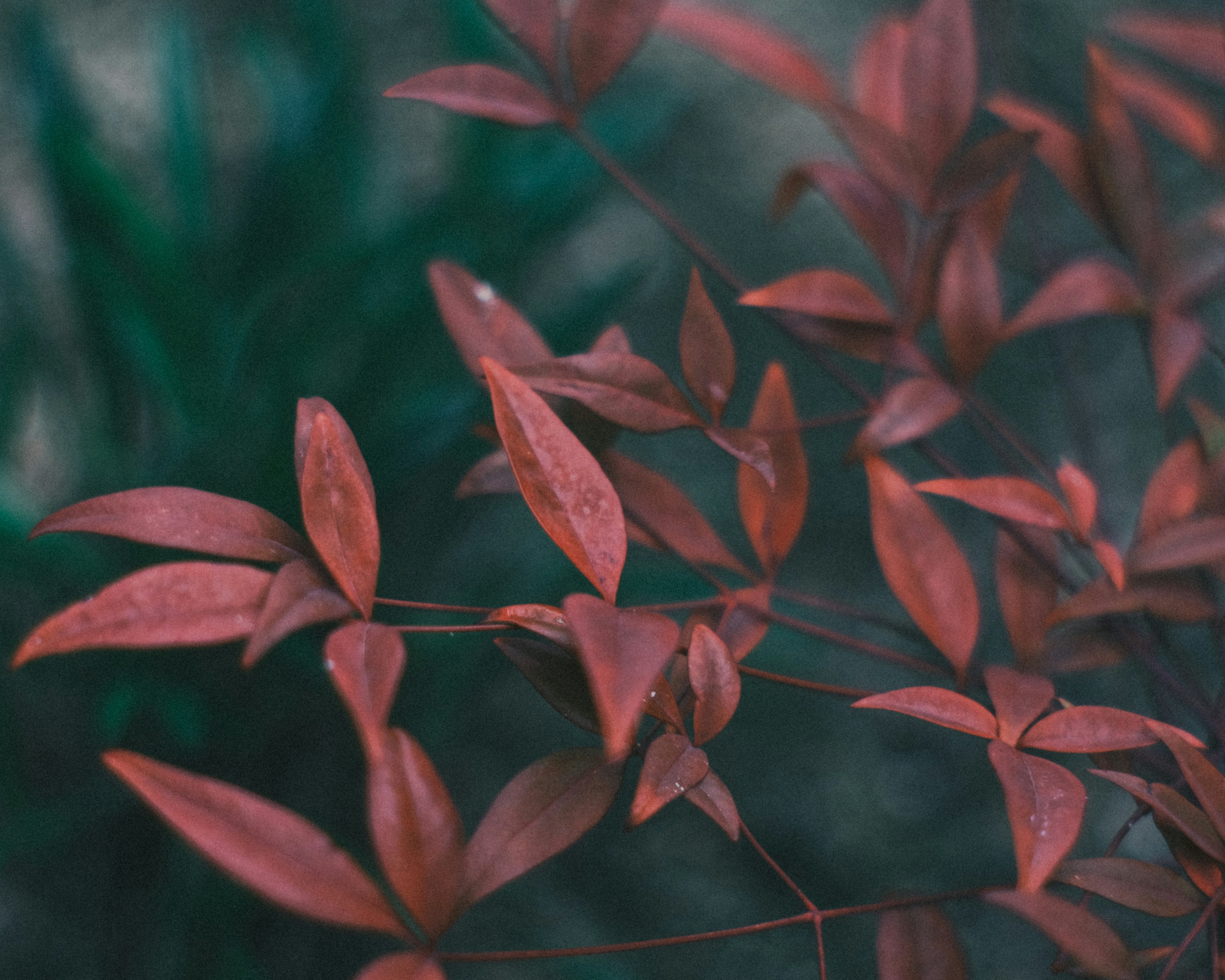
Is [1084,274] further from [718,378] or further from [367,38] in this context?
[367,38]

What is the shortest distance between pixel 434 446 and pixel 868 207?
9.3 inches

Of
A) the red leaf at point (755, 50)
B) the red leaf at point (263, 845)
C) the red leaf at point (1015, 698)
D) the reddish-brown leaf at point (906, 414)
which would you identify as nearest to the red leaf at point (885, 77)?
the red leaf at point (755, 50)

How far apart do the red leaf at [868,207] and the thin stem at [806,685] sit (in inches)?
6.5

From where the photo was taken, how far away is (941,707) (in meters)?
0.23

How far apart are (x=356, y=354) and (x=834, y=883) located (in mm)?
409

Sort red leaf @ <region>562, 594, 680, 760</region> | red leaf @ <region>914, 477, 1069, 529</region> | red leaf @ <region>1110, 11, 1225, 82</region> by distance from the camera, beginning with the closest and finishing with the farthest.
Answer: red leaf @ <region>562, 594, 680, 760</region>
red leaf @ <region>914, 477, 1069, 529</region>
red leaf @ <region>1110, 11, 1225, 82</region>

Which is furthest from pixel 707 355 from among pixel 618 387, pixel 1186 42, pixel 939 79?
pixel 1186 42

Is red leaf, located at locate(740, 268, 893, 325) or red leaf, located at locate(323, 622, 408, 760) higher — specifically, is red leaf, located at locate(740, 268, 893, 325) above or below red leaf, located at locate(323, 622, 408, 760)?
above

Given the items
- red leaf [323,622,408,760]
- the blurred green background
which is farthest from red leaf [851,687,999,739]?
the blurred green background

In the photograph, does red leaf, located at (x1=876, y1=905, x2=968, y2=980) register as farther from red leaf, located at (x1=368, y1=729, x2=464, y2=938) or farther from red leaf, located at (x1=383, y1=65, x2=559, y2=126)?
red leaf, located at (x1=383, y1=65, x2=559, y2=126)

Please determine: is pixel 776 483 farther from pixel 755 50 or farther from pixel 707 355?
pixel 755 50

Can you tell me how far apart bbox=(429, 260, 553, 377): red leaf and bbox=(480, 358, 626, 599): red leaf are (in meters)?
0.08

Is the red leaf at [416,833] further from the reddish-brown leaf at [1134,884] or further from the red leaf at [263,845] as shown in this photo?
the reddish-brown leaf at [1134,884]

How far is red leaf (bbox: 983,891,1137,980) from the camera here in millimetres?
178
